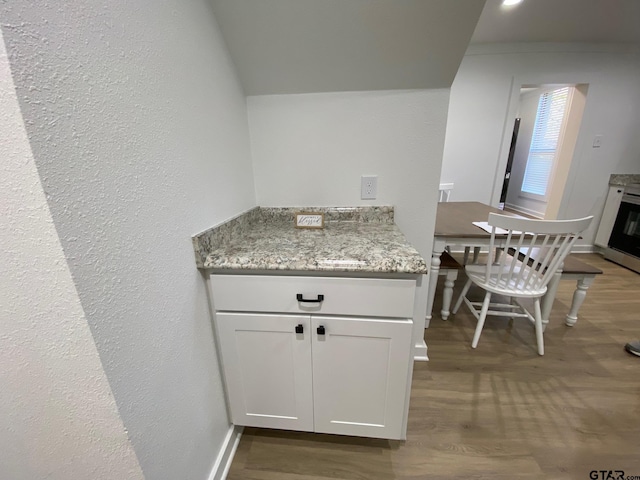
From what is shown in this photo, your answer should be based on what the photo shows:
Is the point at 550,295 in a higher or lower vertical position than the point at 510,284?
lower

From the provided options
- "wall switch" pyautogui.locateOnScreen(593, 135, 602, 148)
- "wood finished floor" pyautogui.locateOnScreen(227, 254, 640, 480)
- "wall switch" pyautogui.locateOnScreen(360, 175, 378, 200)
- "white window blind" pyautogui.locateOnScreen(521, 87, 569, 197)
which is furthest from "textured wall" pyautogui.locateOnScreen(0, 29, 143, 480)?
Result: "white window blind" pyautogui.locateOnScreen(521, 87, 569, 197)

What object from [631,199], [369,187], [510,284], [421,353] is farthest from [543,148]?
[369,187]

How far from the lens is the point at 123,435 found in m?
0.55

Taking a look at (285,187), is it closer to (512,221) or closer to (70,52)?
(70,52)

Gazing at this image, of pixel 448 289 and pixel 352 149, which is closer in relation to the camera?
pixel 352 149

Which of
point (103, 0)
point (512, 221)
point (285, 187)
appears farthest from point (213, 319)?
point (512, 221)

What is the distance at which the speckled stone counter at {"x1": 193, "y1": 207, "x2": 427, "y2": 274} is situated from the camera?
79cm

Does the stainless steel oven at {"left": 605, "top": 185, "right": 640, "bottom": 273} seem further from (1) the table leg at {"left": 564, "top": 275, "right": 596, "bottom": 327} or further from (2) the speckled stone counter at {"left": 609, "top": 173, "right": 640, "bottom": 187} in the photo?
(1) the table leg at {"left": 564, "top": 275, "right": 596, "bottom": 327}

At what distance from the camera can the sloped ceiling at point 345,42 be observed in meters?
0.85

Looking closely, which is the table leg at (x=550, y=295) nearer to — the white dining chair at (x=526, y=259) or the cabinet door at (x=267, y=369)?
the white dining chair at (x=526, y=259)

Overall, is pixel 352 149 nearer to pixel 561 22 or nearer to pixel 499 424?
pixel 499 424

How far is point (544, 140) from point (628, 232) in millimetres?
1936

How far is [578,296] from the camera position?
176 centimetres

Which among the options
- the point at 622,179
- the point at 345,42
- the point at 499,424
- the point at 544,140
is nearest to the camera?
the point at 345,42
